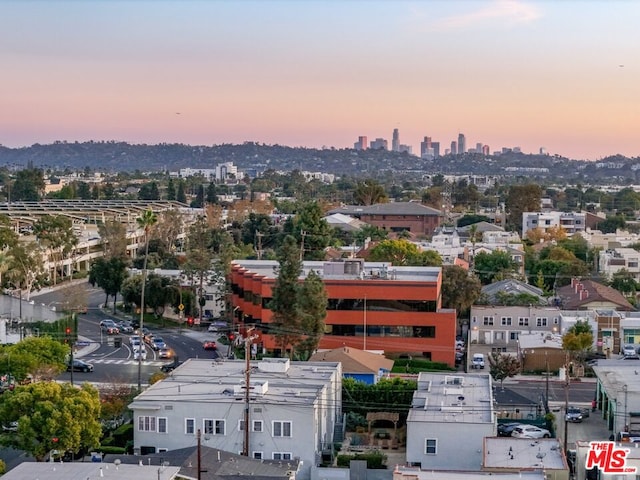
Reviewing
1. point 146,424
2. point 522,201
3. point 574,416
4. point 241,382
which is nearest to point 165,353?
point 241,382

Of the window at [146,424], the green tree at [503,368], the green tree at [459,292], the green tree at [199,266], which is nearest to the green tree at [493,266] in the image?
the green tree at [459,292]

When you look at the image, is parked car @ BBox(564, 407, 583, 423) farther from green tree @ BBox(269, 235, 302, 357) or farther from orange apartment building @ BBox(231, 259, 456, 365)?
green tree @ BBox(269, 235, 302, 357)

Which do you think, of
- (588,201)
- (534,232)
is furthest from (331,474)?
(588,201)

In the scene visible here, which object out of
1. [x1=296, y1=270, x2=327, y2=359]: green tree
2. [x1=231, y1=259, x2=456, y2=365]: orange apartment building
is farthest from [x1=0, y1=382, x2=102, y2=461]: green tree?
Result: [x1=231, y1=259, x2=456, y2=365]: orange apartment building

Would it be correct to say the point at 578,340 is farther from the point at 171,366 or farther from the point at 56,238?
the point at 56,238

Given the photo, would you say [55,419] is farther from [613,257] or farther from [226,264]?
[613,257]

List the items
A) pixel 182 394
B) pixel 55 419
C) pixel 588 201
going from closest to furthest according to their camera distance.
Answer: pixel 55 419, pixel 182 394, pixel 588 201
